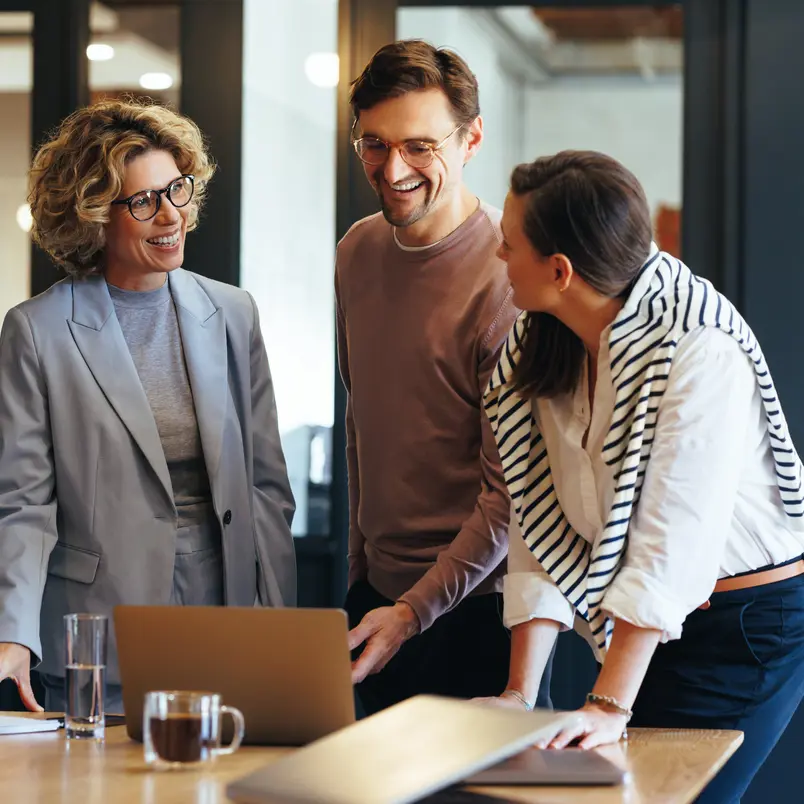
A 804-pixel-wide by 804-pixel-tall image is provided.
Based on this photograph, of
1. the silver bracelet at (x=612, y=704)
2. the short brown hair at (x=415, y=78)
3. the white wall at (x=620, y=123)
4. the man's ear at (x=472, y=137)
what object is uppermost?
the white wall at (x=620, y=123)

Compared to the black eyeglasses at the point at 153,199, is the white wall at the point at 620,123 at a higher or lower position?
higher

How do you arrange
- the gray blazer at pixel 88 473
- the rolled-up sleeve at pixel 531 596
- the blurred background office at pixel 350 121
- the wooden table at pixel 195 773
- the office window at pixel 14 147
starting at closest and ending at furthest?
1. the wooden table at pixel 195 773
2. the rolled-up sleeve at pixel 531 596
3. the gray blazer at pixel 88 473
4. the blurred background office at pixel 350 121
5. the office window at pixel 14 147

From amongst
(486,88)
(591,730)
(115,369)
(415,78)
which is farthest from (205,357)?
(486,88)

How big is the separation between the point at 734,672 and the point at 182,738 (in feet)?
2.58

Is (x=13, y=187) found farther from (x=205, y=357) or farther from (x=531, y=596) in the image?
(x=531, y=596)

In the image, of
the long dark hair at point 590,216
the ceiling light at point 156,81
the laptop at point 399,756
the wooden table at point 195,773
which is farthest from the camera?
the ceiling light at point 156,81

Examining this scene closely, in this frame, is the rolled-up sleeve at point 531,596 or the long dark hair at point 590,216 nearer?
the long dark hair at point 590,216

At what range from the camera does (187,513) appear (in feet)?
7.67

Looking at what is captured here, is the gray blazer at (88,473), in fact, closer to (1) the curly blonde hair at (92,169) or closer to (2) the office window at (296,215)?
(1) the curly blonde hair at (92,169)

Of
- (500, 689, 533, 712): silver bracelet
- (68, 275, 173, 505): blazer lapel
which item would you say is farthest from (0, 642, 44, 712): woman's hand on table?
(500, 689, 533, 712): silver bracelet

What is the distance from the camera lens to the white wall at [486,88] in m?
3.44

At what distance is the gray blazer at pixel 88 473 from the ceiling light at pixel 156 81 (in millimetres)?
1339

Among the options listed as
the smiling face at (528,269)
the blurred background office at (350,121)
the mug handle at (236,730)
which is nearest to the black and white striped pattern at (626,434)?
the smiling face at (528,269)

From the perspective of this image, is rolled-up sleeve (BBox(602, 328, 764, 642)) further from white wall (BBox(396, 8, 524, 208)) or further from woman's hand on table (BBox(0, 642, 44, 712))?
white wall (BBox(396, 8, 524, 208))
